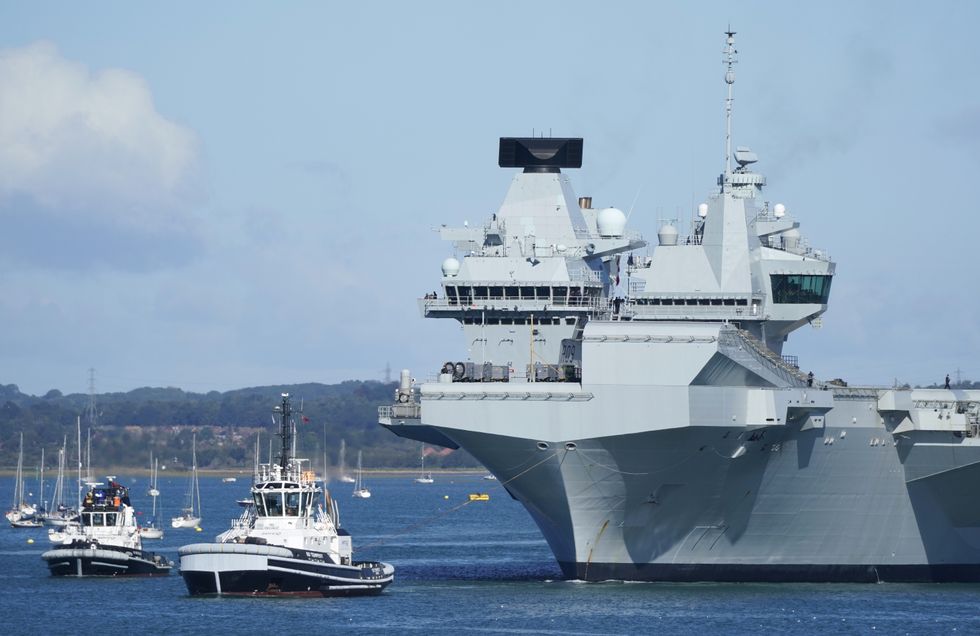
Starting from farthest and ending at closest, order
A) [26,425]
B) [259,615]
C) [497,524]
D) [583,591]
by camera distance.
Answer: [26,425]
[497,524]
[583,591]
[259,615]

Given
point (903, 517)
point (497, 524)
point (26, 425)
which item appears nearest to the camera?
point (903, 517)

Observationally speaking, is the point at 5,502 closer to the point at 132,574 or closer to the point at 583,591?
the point at 132,574

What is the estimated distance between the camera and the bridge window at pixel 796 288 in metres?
48.0

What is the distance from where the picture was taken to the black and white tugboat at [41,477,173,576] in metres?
51.6

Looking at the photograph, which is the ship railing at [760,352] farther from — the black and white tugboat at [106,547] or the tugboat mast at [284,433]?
the black and white tugboat at [106,547]

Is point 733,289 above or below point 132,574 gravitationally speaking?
above

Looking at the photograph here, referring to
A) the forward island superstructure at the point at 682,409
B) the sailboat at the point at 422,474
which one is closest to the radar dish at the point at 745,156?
the forward island superstructure at the point at 682,409

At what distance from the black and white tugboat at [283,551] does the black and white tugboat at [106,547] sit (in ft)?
25.0

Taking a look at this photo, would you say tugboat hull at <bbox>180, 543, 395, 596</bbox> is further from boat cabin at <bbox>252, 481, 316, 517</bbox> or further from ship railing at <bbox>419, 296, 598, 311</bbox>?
ship railing at <bbox>419, 296, 598, 311</bbox>

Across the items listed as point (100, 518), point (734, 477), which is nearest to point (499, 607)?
point (734, 477)

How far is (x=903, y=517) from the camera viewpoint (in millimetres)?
46188

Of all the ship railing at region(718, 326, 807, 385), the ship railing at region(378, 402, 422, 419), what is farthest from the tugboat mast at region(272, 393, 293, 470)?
the ship railing at region(718, 326, 807, 385)

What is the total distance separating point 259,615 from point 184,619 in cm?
154

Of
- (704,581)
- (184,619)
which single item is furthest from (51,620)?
(704,581)
